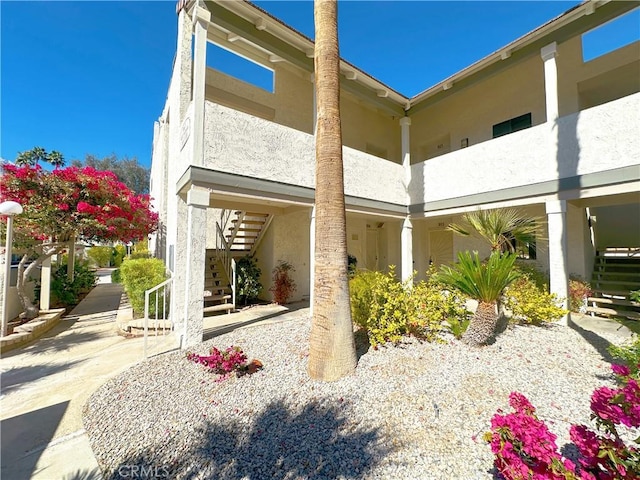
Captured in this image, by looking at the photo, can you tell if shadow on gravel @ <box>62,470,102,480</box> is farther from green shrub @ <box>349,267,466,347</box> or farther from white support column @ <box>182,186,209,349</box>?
green shrub @ <box>349,267,466,347</box>

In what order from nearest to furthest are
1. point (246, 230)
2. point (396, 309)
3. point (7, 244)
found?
point (396, 309)
point (7, 244)
point (246, 230)

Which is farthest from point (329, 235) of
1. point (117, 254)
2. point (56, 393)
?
point (117, 254)

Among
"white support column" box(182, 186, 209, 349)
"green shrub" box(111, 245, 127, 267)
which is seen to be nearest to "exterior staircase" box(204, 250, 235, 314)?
"white support column" box(182, 186, 209, 349)

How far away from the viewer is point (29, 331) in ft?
23.5

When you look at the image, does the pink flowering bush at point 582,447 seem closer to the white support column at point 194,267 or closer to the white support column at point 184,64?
the white support column at point 194,267

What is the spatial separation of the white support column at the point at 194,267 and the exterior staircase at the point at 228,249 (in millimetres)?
2955

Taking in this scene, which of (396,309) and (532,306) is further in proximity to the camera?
(532,306)

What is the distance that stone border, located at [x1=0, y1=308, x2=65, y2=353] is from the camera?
6563 millimetres

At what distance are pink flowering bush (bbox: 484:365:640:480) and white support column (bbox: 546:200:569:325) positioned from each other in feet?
21.5

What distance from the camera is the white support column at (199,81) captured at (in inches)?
247

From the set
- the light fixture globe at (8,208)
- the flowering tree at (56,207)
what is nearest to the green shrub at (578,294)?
the flowering tree at (56,207)

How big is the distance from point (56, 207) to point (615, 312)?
16683 mm

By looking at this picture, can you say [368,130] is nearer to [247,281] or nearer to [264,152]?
[264,152]

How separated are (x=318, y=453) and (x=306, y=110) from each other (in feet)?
38.6
